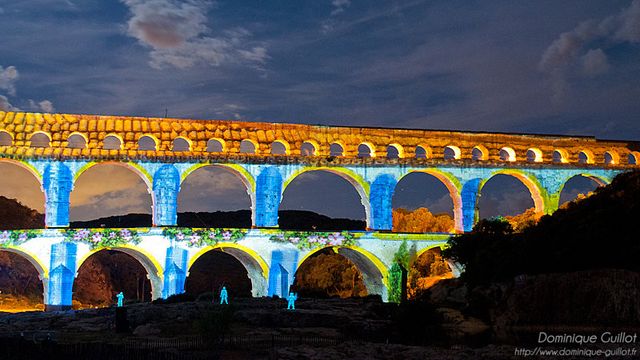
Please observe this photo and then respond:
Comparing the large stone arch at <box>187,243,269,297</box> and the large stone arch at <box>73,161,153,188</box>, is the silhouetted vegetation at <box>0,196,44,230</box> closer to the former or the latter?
the large stone arch at <box>73,161,153,188</box>

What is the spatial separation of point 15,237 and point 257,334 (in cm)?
1745

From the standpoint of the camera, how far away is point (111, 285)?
62375 millimetres

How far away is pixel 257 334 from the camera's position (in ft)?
81.4

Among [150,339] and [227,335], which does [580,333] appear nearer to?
[227,335]

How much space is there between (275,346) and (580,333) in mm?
9599

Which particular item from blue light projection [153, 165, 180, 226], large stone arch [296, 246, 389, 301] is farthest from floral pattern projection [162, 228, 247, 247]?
large stone arch [296, 246, 389, 301]

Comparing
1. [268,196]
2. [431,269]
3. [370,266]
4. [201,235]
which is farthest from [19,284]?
[431,269]

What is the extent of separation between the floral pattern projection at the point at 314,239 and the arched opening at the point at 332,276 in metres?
14.5

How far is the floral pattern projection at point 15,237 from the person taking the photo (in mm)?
35725

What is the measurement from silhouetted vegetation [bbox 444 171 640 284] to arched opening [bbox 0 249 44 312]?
37097 mm

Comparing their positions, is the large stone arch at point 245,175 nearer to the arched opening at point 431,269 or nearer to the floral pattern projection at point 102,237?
the floral pattern projection at point 102,237

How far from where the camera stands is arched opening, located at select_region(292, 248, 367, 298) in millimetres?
55812

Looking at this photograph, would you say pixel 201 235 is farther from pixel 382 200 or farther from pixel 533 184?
pixel 533 184

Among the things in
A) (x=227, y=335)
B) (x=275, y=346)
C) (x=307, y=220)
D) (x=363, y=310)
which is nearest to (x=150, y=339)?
(x=227, y=335)
